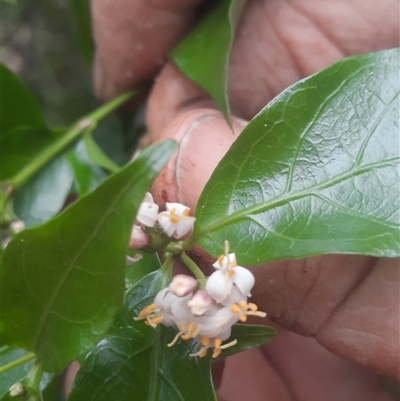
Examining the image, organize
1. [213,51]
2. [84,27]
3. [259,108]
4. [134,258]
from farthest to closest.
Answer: [84,27], [259,108], [213,51], [134,258]

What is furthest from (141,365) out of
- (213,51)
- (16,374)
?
(213,51)

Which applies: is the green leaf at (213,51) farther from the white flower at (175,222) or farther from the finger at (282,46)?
the white flower at (175,222)

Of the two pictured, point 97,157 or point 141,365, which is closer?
point 141,365

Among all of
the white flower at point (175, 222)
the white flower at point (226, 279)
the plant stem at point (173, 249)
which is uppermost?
the white flower at point (175, 222)

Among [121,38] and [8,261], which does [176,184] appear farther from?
[121,38]

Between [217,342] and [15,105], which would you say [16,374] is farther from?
[15,105]

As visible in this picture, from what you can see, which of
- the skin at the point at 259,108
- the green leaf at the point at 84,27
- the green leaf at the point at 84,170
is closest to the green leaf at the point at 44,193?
the green leaf at the point at 84,170

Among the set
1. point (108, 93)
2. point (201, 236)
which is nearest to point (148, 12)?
point (108, 93)
